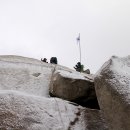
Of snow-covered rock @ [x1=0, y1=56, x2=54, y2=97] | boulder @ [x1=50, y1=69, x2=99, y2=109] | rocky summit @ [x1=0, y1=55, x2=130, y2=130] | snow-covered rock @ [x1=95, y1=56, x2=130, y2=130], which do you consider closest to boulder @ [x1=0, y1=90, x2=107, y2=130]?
rocky summit @ [x1=0, y1=55, x2=130, y2=130]

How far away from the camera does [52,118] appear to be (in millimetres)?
6812

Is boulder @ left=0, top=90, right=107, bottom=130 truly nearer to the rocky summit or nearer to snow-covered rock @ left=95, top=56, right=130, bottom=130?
the rocky summit

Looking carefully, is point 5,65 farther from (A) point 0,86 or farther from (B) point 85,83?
(B) point 85,83

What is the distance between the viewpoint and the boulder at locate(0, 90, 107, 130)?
649 centimetres

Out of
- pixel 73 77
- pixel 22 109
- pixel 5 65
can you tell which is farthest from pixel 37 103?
pixel 5 65

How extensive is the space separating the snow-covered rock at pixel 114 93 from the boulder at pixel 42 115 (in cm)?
58

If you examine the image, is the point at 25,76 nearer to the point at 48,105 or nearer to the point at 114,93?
the point at 48,105

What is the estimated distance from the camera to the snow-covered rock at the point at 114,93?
6.06 meters

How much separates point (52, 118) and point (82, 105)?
1.20 metres

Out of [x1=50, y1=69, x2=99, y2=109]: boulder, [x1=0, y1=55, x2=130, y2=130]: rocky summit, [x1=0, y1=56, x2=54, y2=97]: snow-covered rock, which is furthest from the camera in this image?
[x1=0, y1=56, x2=54, y2=97]: snow-covered rock

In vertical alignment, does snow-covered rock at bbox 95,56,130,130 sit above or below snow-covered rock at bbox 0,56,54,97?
above

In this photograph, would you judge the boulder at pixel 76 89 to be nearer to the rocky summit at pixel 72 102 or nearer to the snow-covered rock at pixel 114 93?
the rocky summit at pixel 72 102

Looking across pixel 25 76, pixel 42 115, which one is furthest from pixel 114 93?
pixel 25 76

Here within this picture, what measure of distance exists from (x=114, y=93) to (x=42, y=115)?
127 centimetres
